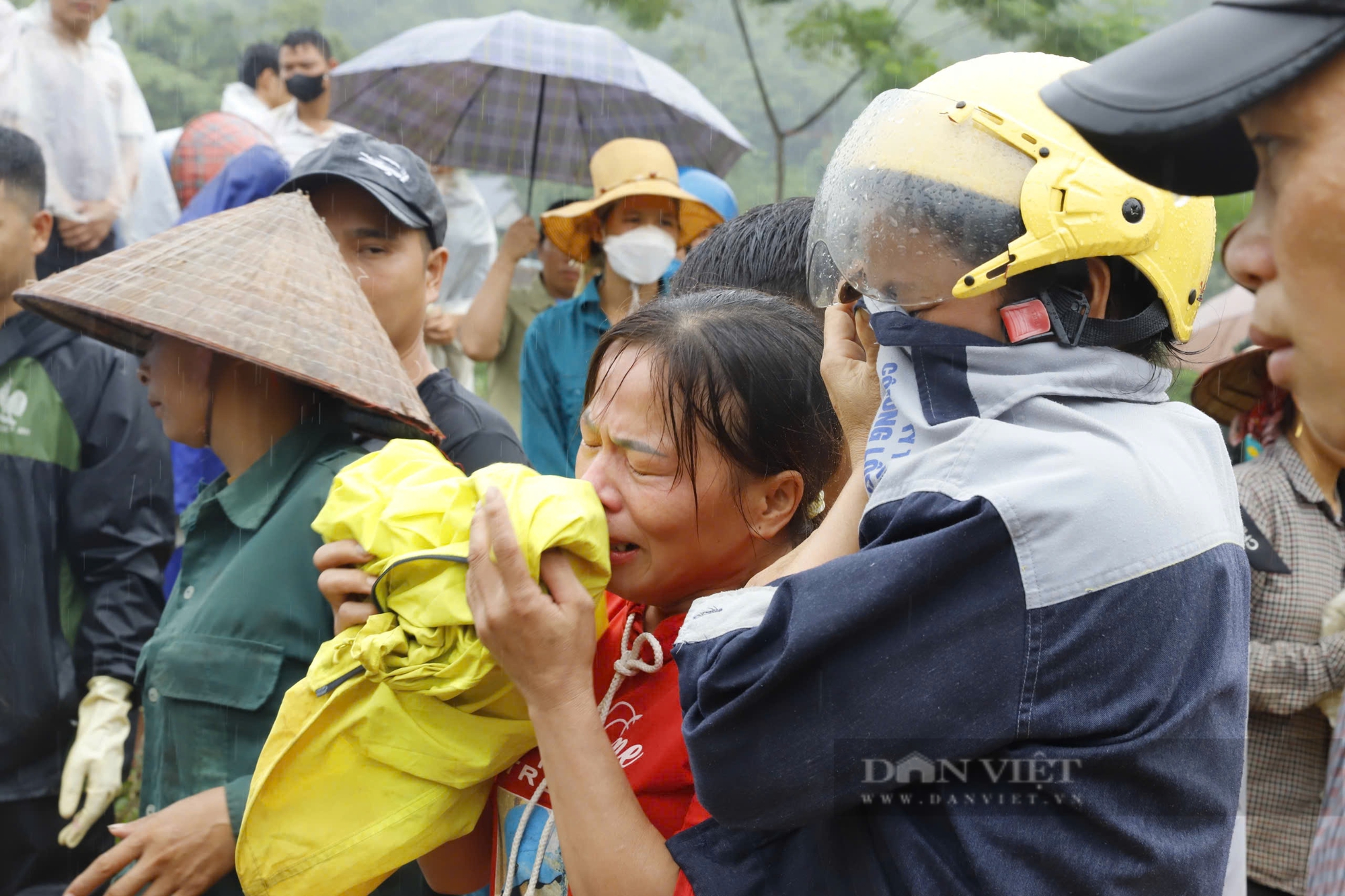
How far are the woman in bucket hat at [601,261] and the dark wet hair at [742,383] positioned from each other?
2.52 metres

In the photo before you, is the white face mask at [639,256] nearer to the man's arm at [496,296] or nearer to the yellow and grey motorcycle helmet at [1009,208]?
the man's arm at [496,296]

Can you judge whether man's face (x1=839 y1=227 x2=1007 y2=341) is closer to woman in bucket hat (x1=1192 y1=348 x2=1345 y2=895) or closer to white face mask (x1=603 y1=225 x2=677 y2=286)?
woman in bucket hat (x1=1192 y1=348 x2=1345 y2=895)

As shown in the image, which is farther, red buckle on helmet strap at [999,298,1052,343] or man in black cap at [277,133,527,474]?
man in black cap at [277,133,527,474]

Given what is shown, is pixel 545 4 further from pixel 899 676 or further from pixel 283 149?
pixel 899 676

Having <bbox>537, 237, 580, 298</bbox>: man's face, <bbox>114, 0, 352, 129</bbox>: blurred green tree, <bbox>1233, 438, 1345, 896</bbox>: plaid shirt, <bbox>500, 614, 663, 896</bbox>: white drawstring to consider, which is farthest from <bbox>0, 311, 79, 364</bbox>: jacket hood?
<bbox>114, 0, 352, 129</bbox>: blurred green tree

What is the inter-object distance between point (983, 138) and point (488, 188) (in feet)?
34.0

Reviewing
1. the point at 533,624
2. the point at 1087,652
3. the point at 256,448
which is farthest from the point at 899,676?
the point at 256,448

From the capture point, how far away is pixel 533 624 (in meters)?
1.68

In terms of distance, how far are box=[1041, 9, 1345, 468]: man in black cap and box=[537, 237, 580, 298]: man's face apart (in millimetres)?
5055

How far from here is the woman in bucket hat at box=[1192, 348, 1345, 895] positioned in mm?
3459

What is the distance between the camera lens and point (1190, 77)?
103 centimetres

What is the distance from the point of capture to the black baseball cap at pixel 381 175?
134 inches

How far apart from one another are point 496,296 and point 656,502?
155 inches

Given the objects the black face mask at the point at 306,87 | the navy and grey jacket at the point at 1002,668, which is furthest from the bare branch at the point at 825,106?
the navy and grey jacket at the point at 1002,668
